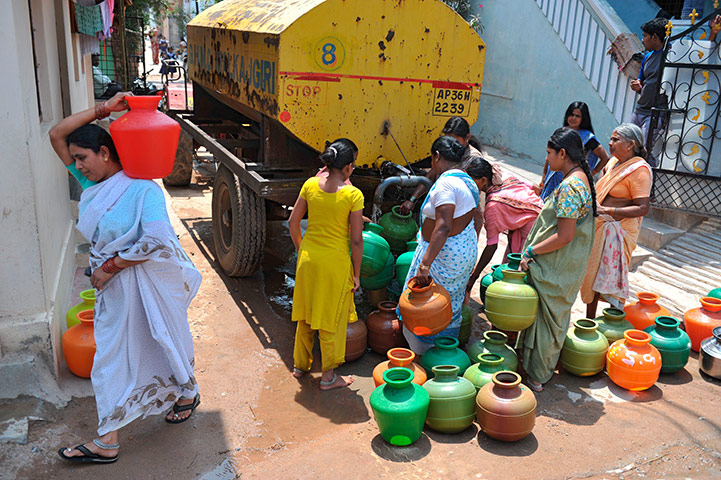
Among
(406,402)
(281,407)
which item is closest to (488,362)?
(406,402)

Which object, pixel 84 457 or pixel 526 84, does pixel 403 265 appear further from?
pixel 526 84

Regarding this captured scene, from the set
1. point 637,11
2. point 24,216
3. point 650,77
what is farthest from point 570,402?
point 637,11

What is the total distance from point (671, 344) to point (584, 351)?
0.65 meters

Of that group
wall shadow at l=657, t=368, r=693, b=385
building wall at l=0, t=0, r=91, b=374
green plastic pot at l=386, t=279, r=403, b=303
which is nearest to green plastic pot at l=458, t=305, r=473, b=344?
green plastic pot at l=386, t=279, r=403, b=303

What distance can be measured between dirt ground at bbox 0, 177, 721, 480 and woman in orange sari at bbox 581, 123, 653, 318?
29.3 inches

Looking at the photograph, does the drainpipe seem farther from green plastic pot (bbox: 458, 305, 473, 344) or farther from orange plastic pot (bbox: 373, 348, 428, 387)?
orange plastic pot (bbox: 373, 348, 428, 387)

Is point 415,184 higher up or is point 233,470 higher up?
point 415,184

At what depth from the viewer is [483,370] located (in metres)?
3.70

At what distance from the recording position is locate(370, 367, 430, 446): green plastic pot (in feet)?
10.8

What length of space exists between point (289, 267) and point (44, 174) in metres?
2.94

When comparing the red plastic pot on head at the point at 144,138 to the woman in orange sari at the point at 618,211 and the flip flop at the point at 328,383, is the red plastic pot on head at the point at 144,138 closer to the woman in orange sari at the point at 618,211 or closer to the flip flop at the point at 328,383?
the flip flop at the point at 328,383

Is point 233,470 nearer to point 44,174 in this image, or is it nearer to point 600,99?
point 44,174

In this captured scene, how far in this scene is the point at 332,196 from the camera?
12.4ft

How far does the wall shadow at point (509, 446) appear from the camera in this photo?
3391 mm
